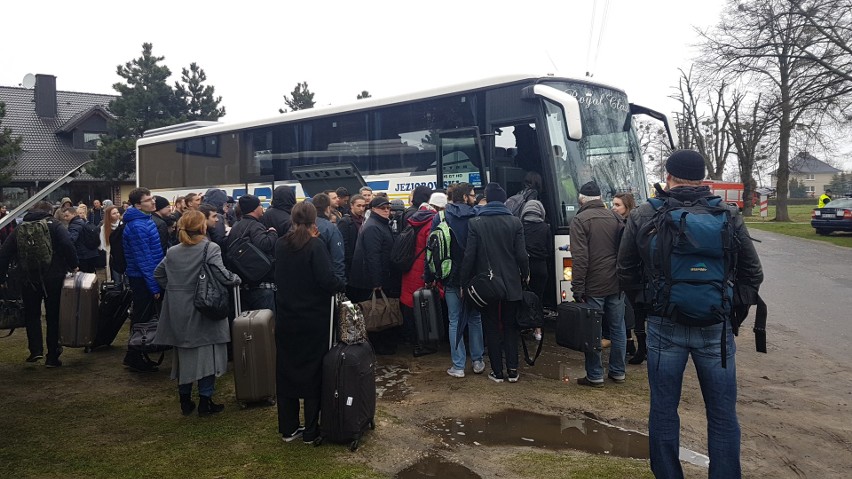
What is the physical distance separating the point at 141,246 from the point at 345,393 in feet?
10.7

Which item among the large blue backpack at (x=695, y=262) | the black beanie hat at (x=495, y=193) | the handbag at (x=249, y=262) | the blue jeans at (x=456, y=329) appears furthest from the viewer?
the blue jeans at (x=456, y=329)

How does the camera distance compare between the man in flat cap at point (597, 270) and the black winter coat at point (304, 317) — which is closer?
the black winter coat at point (304, 317)

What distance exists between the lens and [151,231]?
669 centimetres

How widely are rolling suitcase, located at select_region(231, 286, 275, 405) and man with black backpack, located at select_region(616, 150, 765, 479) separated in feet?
10.2

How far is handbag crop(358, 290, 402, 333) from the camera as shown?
7.32 meters

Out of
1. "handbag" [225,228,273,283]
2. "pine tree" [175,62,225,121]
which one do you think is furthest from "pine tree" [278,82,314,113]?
"handbag" [225,228,273,283]

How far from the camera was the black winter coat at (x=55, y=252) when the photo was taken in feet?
23.7

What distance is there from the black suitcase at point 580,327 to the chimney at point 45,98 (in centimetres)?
4294

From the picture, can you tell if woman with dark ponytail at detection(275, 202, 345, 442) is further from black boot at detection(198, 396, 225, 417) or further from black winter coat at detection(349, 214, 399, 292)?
black winter coat at detection(349, 214, 399, 292)

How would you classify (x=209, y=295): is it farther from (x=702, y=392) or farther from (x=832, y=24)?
(x=832, y=24)

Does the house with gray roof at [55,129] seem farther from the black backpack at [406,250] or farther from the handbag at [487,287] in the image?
the handbag at [487,287]

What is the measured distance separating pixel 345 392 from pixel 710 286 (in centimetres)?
258

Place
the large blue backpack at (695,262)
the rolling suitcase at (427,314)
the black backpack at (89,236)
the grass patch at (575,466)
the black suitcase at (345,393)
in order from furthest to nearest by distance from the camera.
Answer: the black backpack at (89,236), the rolling suitcase at (427,314), the black suitcase at (345,393), the grass patch at (575,466), the large blue backpack at (695,262)

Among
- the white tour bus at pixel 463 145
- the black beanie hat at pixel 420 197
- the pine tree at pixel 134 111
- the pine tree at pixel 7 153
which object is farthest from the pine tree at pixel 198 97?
the black beanie hat at pixel 420 197
